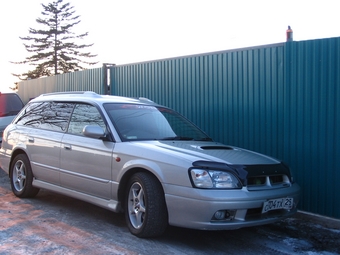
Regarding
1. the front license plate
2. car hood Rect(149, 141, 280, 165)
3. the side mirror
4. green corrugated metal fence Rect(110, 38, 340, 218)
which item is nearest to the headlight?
car hood Rect(149, 141, 280, 165)

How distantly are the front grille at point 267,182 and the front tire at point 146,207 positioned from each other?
0.99m

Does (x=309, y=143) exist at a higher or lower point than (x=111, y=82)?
lower

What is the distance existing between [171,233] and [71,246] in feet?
4.11

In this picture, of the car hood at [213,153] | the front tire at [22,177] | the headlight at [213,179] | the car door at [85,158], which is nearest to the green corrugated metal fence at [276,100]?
the car hood at [213,153]

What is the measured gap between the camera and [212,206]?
450 cm

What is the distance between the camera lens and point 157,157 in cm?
500

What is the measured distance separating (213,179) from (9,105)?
8.44 meters

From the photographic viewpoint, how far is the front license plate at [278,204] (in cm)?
484

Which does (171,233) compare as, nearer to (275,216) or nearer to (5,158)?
(275,216)

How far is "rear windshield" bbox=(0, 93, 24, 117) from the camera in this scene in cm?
1138

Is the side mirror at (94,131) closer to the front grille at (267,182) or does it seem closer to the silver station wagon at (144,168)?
the silver station wagon at (144,168)

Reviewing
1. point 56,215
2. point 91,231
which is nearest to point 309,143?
point 91,231

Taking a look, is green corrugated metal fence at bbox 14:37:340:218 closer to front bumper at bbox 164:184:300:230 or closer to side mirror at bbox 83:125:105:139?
front bumper at bbox 164:184:300:230

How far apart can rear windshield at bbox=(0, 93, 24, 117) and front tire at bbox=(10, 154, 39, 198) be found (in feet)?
14.0
